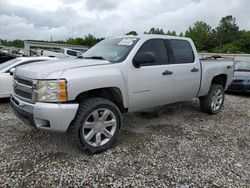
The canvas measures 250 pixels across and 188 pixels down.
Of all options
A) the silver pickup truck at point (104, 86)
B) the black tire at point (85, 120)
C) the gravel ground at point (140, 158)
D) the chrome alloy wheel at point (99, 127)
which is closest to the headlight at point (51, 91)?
the silver pickup truck at point (104, 86)

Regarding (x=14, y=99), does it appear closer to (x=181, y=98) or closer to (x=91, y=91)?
(x=91, y=91)

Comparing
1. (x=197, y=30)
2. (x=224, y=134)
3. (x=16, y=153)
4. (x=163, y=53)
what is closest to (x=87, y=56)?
(x=163, y=53)

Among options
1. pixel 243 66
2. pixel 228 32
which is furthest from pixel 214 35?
pixel 243 66

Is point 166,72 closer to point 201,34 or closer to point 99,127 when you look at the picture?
point 99,127

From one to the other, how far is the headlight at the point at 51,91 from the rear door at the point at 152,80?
1140mm

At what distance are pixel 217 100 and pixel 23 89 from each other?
463 cm

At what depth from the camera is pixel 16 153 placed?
11.6 feet

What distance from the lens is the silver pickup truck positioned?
3135mm

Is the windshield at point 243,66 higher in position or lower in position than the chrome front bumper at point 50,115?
higher

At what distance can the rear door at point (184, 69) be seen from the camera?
15.3 ft

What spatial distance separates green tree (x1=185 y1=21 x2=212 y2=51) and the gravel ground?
74432 millimetres

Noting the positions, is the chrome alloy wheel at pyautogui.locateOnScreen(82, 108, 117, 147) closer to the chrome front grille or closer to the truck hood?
the truck hood

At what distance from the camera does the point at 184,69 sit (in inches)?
188

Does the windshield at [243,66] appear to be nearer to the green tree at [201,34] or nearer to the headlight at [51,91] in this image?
the headlight at [51,91]
